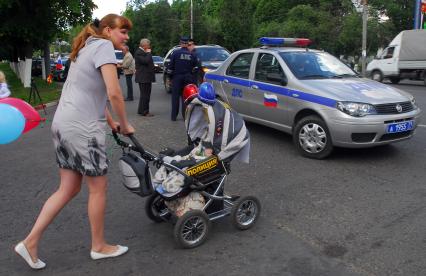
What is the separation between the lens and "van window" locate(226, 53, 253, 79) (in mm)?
8070

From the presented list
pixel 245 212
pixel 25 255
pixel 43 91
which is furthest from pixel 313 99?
pixel 43 91

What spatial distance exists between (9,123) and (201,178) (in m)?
1.66

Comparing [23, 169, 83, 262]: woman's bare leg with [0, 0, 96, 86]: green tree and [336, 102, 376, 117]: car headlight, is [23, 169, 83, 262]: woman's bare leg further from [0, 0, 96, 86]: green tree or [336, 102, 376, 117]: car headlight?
[0, 0, 96, 86]: green tree

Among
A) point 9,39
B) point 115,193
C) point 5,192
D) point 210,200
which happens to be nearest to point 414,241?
point 210,200

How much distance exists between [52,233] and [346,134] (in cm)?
401

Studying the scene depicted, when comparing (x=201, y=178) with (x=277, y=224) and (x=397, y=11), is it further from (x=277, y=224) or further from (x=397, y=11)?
(x=397, y=11)

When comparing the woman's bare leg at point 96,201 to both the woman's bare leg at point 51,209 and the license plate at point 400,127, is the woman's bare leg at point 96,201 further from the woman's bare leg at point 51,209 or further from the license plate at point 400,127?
the license plate at point 400,127

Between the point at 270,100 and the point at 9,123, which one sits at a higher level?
the point at 9,123

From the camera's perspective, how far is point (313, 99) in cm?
655

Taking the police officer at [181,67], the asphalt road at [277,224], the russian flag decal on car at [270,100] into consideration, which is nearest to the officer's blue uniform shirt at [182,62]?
the police officer at [181,67]

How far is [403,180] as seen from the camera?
18.2 feet

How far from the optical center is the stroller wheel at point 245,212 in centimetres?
406

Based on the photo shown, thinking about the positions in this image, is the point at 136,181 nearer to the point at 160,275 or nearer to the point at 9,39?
the point at 160,275

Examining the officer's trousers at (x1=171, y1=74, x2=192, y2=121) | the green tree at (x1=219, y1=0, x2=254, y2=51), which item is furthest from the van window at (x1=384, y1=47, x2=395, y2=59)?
the green tree at (x1=219, y1=0, x2=254, y2=51)
